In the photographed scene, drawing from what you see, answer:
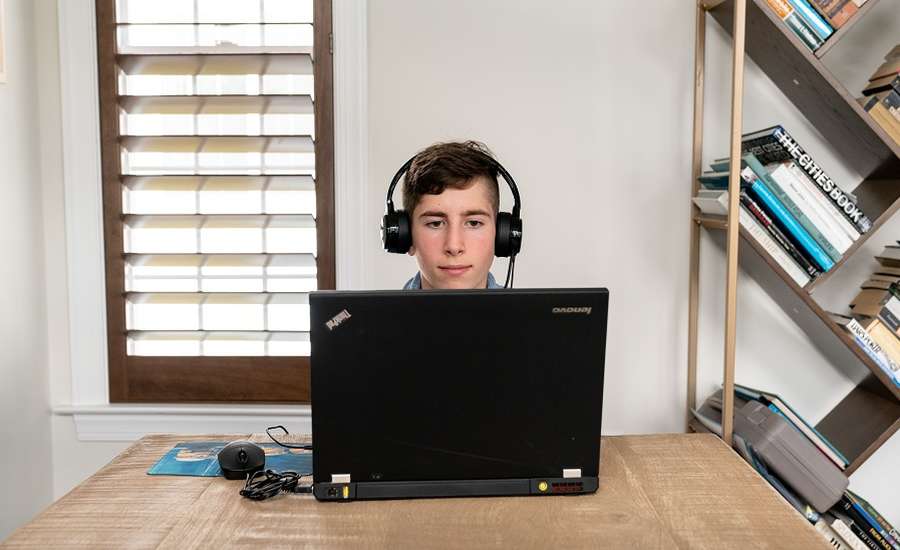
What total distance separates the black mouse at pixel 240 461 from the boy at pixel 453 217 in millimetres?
502

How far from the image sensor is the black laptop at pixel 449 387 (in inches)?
51.2

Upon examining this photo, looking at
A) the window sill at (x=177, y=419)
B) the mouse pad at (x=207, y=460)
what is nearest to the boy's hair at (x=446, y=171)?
the mouse pad at (x=207, y=460)

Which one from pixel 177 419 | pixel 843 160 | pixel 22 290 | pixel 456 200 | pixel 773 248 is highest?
pixel 843 160

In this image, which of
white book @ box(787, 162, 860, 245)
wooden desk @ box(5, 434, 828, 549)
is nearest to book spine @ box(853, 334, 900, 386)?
white book @ box(787, 162, 860, 245)

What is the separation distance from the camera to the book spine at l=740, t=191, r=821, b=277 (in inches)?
87.4

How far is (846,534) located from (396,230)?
139 centimetres

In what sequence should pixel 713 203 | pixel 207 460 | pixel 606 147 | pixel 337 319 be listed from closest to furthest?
pixel 337 319 → pixel 207 460 → pixel 713 203 → pixel 606 147

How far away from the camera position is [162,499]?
1403mm

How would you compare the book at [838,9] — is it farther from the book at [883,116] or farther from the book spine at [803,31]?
the book at [883,116]

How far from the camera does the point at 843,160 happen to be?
2.48 m

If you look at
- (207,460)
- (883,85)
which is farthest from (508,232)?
(883,85)

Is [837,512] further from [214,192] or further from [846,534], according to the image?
[214,192]

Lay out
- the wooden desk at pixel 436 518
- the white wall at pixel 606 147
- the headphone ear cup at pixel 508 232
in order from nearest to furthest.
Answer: the wooden desk at pixel 436 518 < the headphone ear cup at pixel 508 232 < the white wall at pixel 606 147

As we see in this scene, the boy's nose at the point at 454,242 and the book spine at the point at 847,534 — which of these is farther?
the book spine at the point at 847,534
